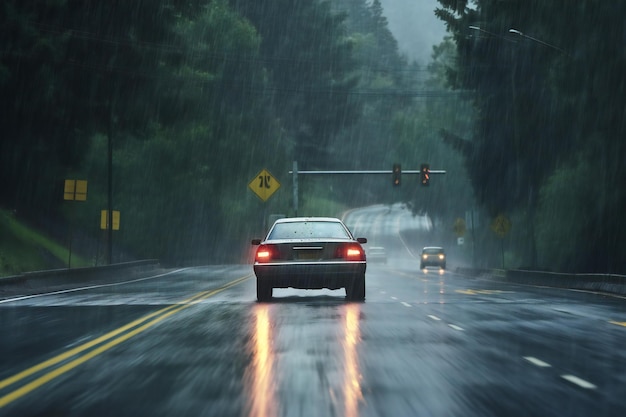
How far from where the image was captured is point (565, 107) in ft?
142

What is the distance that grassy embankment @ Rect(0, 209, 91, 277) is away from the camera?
139ft

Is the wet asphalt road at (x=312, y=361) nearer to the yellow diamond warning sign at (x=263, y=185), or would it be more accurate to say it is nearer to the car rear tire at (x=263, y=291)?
the car rear tire at (x=263, y=291)

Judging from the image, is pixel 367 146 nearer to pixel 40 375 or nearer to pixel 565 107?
pixel 565 107

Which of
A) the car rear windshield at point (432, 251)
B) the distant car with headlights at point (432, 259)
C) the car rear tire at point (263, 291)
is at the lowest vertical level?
the car rear tire at point (263, 291)

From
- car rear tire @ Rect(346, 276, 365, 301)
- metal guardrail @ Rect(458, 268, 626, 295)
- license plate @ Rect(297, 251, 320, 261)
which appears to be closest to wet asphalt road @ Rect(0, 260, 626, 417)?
license plate @ Rect(297, 251, 320, 261)

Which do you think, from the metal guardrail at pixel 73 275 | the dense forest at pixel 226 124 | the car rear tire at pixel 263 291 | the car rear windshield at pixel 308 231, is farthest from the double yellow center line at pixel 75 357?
the dense forest at pixel 226 124

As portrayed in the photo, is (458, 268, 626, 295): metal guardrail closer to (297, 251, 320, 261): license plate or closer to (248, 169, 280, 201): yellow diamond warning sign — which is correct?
(297, 251, 320, 261): license plate

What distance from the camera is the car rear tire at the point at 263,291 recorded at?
72.3ft

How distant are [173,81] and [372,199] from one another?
14767cm

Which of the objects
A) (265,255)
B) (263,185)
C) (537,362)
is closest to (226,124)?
(263,185)

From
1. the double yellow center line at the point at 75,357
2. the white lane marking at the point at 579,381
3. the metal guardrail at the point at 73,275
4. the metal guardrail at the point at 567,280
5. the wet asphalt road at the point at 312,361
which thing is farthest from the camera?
the metal guardrail at the point at 73,275

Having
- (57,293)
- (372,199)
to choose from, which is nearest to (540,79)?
(57,293)

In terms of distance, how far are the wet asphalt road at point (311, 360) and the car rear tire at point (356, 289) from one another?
651mm

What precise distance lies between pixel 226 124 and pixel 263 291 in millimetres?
54292
